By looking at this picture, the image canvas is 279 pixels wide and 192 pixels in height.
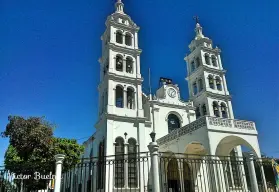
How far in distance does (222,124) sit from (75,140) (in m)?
12.7

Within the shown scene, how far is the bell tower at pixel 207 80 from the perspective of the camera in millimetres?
27803

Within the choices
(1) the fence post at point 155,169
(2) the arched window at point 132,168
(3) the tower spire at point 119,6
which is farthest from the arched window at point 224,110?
(1) the fence post at point 155,169

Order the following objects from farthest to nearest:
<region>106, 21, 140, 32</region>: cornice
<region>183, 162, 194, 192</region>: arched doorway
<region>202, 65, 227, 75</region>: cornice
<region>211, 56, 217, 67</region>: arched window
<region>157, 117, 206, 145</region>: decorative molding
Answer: <region>211, 56, 217, 67</region>: arched window → <region>202, 65, 227, 75</region>: cornice → <region>106, 21, 140, 32</region>: cornice → <region>183, 162, 194, 192</region>: arched doorway → <region>157, 117, 206, 145</region>: decorative molding

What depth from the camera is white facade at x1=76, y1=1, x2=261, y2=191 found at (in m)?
18.3

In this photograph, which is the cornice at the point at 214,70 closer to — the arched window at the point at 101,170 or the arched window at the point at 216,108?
the arched window at the point at 216,108

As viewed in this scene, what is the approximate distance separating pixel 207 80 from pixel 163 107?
668 centimetres

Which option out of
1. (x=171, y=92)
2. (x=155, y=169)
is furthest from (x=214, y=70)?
(x=155, y=169)

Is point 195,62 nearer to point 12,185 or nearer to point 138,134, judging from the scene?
point 138,134

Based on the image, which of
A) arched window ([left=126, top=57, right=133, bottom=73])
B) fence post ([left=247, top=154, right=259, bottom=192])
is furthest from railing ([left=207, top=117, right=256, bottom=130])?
arched window ([left=126, top=57, right=133, bottom=73])

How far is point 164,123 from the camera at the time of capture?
2553 cm

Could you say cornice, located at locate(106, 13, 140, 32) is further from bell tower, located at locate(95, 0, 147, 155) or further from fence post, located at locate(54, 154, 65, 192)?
fence post, located at locate(54, 154, 65, 192)

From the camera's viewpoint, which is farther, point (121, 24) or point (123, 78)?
point (121, 24)

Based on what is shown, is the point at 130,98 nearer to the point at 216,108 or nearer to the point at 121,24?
the point at 121,24

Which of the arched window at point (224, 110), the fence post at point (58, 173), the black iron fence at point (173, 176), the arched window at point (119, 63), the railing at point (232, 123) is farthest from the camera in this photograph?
the arched window at point (224, 110)
